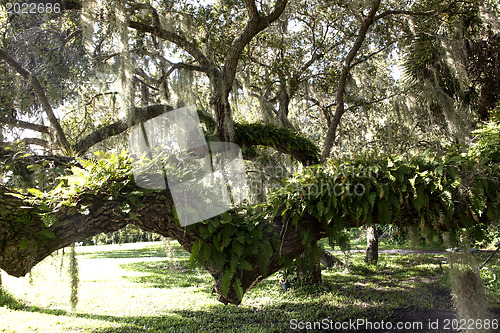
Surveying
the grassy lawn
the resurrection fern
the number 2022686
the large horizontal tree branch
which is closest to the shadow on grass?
the grassy lawn

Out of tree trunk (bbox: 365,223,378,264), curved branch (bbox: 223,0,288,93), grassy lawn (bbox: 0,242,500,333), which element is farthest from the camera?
tree trunk (bbox: 365,223,378,264)

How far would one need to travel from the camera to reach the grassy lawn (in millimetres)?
4824

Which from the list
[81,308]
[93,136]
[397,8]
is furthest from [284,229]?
[397,8]

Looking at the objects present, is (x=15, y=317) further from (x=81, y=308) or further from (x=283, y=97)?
(x=283, y=97)

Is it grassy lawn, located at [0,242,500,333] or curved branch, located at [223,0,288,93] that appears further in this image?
curved branch, located at [223,0,288,93]

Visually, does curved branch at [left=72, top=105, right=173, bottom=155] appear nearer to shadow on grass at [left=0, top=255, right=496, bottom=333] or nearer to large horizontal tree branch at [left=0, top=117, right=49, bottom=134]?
large horizontal tree branch at [left=0, top=117, right=49, bottom=134]

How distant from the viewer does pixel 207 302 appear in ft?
20.4

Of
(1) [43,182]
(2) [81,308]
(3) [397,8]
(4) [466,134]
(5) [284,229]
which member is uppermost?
(3) [397,8]

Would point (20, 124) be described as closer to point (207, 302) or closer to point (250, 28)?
point (250, 28)

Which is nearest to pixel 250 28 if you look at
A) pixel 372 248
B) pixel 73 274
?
pixel 73 274

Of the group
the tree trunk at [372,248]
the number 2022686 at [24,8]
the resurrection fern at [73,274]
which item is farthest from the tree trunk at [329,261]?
the number 2022686 at [24,8]

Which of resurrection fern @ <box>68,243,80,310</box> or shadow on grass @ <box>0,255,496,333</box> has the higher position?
resurrection fern @ <box>68,243,80,310</box>

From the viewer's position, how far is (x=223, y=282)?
3104 millimetres

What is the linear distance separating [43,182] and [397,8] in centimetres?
737
